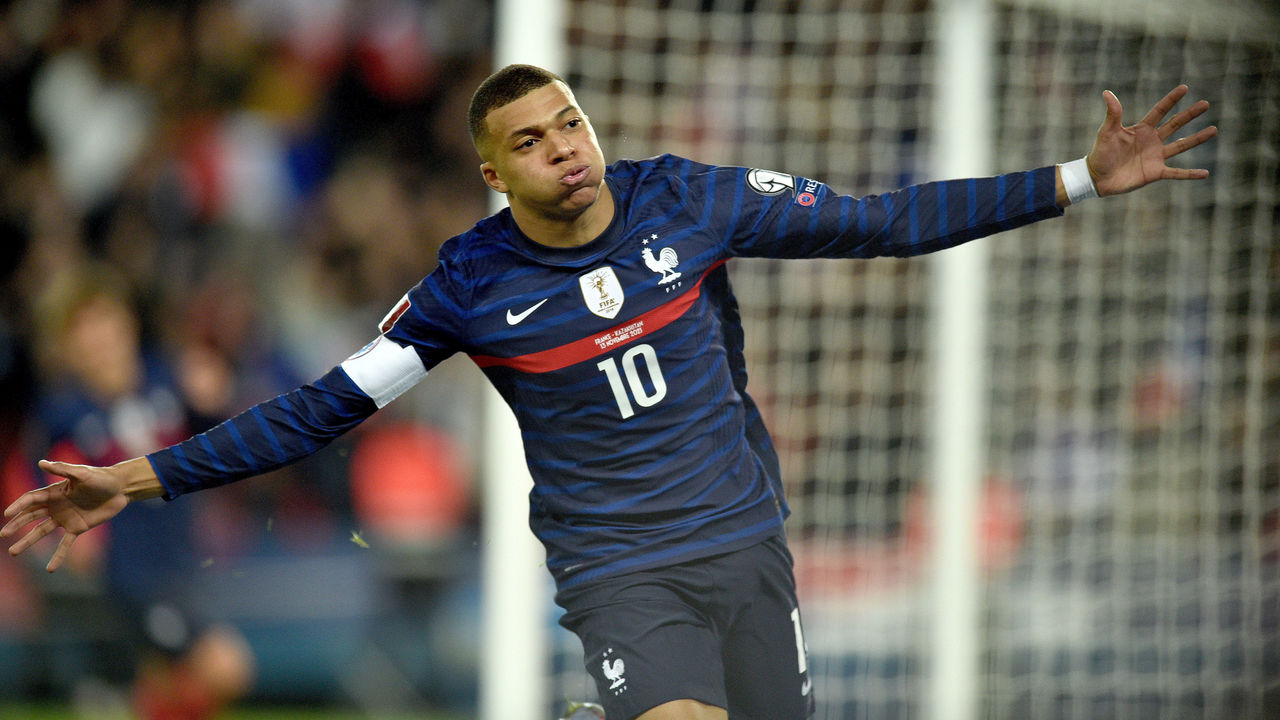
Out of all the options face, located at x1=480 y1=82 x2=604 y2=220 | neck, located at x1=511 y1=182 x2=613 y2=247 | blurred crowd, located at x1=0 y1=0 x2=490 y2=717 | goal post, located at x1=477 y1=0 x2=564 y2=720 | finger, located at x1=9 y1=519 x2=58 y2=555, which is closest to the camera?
finger, located at x1=9 y1=519 x2=58 y2=555

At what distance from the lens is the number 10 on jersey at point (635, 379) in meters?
3.20

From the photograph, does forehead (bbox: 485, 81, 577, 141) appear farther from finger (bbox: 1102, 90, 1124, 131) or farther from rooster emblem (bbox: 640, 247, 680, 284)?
finger (bbox: 1102, 90, 1124, 131)

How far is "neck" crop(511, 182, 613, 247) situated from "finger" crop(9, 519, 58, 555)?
1.25m

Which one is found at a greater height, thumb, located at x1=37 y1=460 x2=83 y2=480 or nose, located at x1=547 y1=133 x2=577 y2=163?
nose, located at x1=547 y1=133 x2=577 y2=163

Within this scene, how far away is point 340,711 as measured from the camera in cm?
725

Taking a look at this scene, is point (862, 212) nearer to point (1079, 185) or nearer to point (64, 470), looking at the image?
point (1079, 185)

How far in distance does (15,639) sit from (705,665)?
5077mm

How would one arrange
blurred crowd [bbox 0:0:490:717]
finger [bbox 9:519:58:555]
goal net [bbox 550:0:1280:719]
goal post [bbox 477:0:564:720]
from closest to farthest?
1. finger [bbox 9:519:58:555]
2. goal post [bbox 477:0:564:720]
3. goal net [bbox 550:0:1280:719]
4. blurred crowd [bbox 0:0:490:717]

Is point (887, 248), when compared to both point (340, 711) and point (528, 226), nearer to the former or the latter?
point (528, 226)

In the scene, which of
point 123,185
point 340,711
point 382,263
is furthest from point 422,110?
point 340,711

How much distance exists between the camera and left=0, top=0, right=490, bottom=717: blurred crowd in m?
7.54

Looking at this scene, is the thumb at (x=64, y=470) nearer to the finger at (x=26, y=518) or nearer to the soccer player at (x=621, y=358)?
the soccer player at (x=621, y=358)

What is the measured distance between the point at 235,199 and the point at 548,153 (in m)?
5.78

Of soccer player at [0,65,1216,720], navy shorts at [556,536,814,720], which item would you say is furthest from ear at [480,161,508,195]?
navy shorts at [556,536,814,720]
